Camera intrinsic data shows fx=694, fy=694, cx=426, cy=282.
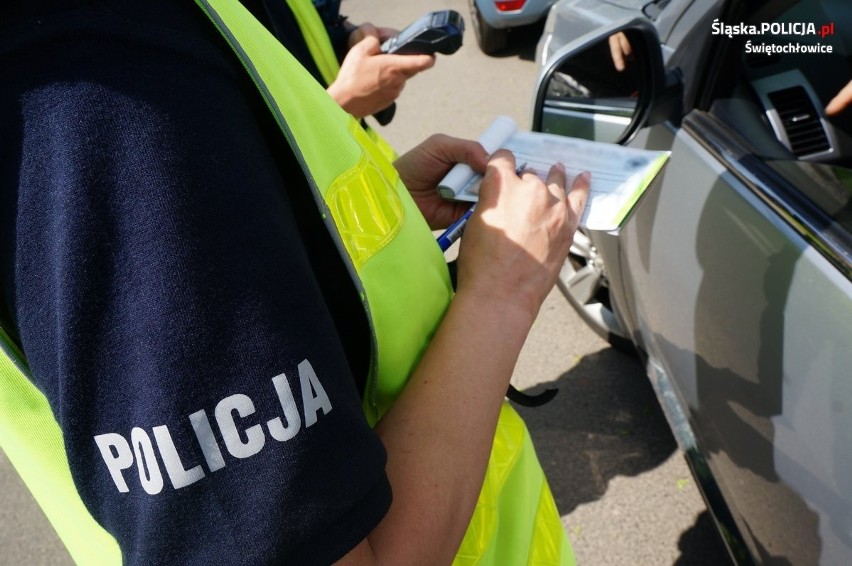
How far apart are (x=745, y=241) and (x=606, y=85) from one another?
0.64 m

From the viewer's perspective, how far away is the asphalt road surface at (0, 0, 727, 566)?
225 cm

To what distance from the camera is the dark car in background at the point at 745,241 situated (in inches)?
48.5

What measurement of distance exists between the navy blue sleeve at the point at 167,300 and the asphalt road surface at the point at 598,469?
1.90 meters

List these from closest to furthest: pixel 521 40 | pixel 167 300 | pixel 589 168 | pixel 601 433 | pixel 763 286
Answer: pixel 167 300 < pixel 589 168 < pixel 763 286 < pixel 601 433 < pixel 521 40

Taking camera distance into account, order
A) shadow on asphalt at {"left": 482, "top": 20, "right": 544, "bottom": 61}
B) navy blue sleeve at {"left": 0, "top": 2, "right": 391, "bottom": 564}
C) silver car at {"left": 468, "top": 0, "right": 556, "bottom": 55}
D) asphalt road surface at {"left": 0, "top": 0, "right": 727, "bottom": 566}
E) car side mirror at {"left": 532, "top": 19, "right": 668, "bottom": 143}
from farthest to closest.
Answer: shadow on asphalt at {"left": 482, "top": 20, "right": 544, "bottom": 61} < silver car at {"left": 468, "top": 0, "right": 556, "bottom": 55} < asphalt road surface at {"left": 0, "top": 0, "right": 727, "bottom": 566} < car side mirror at {"left": 532, "top": 19, "right": 668, "bottom": 143} < navy blue sleeve at {"left": 0, "top": 2, "right": 391, "bottom": 564}

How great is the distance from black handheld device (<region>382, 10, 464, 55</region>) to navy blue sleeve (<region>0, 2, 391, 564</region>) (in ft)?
3.38

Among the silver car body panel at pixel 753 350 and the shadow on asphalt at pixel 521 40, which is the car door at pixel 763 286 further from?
the shadow on asphalt at pixel 521 40

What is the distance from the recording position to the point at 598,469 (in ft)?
8.16

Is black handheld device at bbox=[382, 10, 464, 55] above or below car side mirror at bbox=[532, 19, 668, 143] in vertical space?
above

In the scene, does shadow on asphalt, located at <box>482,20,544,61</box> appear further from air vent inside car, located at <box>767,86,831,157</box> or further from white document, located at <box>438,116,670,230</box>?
white document, located at <box>438,116,670,230</box>

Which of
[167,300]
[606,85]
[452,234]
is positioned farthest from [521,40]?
[167,300]

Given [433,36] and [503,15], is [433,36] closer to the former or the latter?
[433,36]

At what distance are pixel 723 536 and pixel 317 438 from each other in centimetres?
150

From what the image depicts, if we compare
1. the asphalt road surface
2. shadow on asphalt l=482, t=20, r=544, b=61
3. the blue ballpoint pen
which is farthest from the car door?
shadow on asphalt l=482, t=20, r=544, b=61
